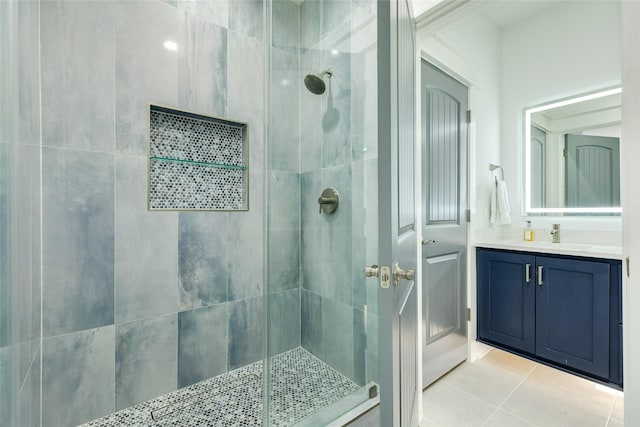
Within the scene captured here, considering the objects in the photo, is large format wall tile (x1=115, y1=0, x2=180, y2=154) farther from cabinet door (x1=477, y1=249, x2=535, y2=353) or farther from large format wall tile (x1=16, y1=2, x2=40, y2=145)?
cabinet door (x1=477, y1=249, x2=535, y2=353)

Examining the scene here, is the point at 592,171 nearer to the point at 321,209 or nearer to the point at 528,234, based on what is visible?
the point at 528,234

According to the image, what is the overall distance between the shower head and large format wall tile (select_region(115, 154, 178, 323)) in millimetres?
952

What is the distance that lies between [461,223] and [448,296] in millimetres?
567

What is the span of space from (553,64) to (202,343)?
3468 millimetres

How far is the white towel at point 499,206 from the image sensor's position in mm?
2438

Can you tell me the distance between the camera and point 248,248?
1825 mm

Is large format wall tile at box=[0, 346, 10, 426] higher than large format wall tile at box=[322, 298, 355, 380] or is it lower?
higher

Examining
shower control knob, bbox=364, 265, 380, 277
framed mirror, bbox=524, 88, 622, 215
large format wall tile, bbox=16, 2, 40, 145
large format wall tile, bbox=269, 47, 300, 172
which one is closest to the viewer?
large format wall tile, bbox=16, 2, 40, 145

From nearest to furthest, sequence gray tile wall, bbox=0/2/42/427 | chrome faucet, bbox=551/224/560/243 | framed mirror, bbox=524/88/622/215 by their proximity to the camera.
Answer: gray tile wall, bbox=0/2/42/427
framed mirror, bbox=524/88/622/215
chrome faucet, bbox=551/224/560/243

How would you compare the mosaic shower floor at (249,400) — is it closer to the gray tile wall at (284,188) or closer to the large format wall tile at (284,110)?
the gray tile wall at (284,188)

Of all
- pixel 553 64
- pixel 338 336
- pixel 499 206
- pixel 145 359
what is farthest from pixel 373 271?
pixel 553 64

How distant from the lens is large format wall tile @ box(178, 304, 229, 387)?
1.59 metres

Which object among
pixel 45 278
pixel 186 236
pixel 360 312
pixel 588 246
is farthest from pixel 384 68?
pixel 588 246

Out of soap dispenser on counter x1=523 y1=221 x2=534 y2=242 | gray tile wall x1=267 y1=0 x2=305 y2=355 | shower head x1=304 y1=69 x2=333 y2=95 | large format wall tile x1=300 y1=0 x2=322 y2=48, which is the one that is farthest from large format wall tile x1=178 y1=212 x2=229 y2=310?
soap dispenser on counter x1=523 y1=221 x2=534 y2=242
